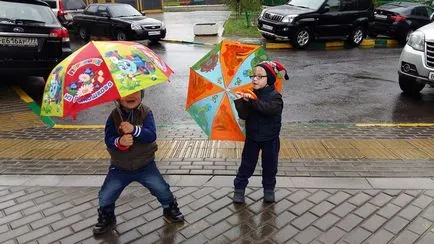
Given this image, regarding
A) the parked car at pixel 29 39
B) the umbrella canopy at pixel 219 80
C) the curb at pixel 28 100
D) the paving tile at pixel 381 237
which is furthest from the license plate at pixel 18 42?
the paving tile at pixel 381 237

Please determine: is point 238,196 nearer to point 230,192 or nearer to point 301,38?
point 230,192

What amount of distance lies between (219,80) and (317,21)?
1179cm

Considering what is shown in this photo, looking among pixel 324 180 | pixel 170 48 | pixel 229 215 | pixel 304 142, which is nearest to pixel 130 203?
pixel 229 215

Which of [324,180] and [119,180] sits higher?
[119,180]

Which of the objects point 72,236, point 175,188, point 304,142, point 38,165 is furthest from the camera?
point 304,142

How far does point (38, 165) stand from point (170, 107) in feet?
9.88

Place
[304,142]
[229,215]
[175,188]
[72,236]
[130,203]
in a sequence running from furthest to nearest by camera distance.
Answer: [304,142], [175,188], [130,203], [229,215], [72,236]

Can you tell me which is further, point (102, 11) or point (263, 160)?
point (102, 11)

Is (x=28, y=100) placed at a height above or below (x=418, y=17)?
below

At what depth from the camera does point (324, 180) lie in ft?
13.7

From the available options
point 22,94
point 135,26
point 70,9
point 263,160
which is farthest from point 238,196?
point 70,9

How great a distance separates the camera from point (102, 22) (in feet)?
53.8

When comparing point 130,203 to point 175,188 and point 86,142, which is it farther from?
point 86,142

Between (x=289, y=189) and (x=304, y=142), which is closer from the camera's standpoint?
(x=289, y=189)
